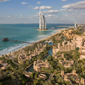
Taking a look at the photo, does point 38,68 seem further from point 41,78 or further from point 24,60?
point 24,60

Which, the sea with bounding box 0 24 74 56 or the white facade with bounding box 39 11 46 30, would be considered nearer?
the sea with bounding box 0 24 74 56

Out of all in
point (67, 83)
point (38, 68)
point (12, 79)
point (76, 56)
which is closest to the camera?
point (67, 83)

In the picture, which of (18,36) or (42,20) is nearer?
(18,36)

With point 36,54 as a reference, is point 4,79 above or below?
below

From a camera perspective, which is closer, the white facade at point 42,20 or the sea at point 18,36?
the sea at point 18,36

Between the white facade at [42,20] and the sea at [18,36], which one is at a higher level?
the white facade at [42,20]

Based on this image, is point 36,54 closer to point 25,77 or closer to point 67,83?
point 25,77

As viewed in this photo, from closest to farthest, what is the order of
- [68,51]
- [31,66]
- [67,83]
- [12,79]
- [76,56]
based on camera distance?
[67,83], [12,79], [31,66], [76,56], [68,51]

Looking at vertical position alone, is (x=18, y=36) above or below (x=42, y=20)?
below

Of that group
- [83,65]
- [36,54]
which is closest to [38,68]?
[36,54]

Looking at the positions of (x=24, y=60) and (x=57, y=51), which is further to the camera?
(x=57, y=51)

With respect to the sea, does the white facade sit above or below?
above
